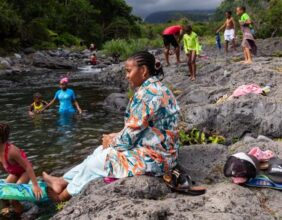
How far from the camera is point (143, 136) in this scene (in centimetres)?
457

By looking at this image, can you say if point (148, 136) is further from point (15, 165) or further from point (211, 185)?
point (15, 165)

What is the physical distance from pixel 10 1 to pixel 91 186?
127 feet

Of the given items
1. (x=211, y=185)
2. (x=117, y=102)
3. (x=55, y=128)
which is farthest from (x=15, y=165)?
(x=117, y=102)

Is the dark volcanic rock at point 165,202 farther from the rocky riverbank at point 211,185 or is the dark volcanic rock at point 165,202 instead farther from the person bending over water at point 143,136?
the person bending over water at point 143,136

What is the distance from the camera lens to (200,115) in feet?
25.7

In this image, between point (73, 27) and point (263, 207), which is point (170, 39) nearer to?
point (263, 207)

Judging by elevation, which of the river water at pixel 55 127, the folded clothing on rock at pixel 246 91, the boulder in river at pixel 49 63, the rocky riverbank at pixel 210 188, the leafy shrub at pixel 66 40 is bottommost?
the river water at pixel 55 127

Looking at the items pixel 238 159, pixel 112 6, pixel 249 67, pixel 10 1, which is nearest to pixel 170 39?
pixel 249 67

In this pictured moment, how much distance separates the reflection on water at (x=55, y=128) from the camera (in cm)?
837

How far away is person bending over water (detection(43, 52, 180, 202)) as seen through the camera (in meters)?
4.50

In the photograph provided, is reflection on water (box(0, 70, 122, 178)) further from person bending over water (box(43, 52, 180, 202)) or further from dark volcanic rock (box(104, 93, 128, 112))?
person bending over water (box(43, 52, 180, 202))

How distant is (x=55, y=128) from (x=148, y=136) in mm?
6742

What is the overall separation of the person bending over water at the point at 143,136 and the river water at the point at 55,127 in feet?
10.1

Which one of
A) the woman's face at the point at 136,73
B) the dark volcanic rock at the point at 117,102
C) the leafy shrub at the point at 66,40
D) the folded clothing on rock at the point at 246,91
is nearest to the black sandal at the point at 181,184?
the woman's face at the point at 136,73
